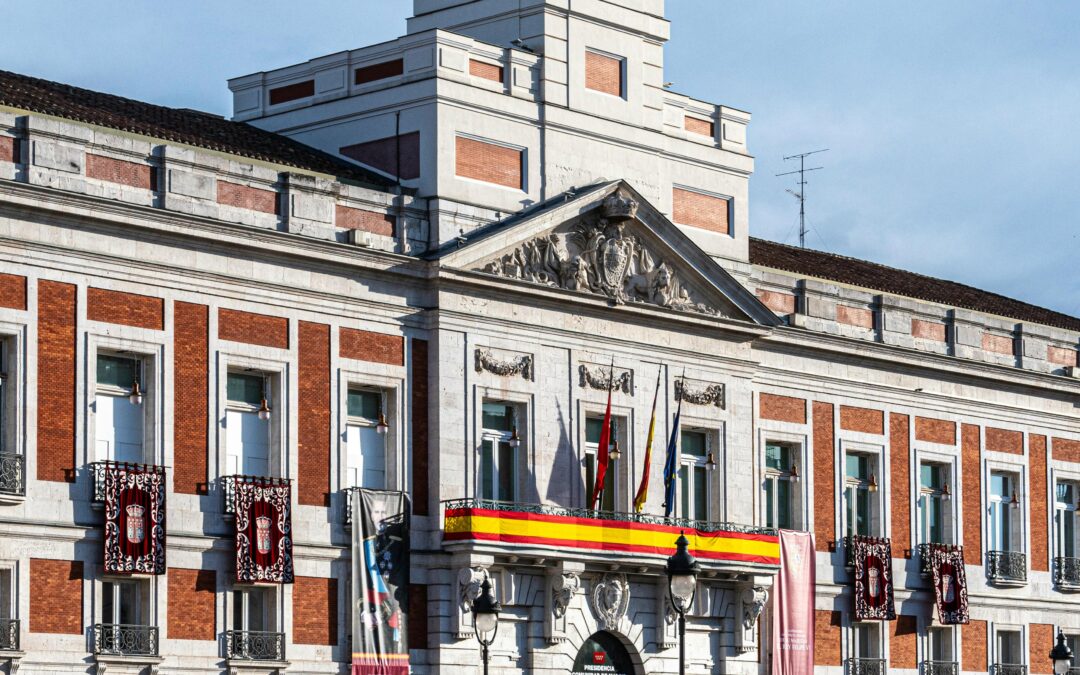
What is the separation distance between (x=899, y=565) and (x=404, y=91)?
52.5 feet

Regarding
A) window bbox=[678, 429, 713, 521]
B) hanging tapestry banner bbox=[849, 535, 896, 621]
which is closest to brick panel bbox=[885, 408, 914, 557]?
hanging tapestry banner bbox=[849, 535, 896, 621]

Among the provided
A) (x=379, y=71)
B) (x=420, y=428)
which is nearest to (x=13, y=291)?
(x=420, y=428)

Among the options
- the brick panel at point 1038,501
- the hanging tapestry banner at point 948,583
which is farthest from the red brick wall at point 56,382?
the brick panel at point 1038,501

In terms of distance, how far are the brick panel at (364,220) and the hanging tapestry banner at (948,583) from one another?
16254 mm

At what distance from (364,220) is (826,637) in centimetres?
1448

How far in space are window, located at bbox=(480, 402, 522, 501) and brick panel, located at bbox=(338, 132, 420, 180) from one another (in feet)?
15.0

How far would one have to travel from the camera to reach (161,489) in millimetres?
36281

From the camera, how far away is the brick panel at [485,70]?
42.9 m

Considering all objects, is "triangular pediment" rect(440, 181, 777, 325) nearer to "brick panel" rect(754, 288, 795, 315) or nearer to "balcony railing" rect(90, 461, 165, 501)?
"brick panel" rect(754, 288, 795, 315)

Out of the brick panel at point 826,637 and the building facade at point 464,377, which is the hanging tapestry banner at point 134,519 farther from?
the brick panel at point 826,637

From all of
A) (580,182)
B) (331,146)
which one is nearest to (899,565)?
(580,182)

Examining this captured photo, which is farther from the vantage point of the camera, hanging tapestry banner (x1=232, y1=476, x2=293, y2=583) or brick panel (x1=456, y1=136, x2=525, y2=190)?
brick panel (x1=456, y1=136, x2=525, y2=190)

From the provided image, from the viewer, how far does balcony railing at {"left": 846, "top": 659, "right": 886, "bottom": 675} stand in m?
48.7

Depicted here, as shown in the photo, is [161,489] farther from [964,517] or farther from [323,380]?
[964,517]
